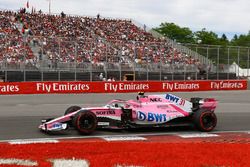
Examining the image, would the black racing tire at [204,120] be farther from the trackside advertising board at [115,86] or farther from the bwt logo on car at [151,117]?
the trackside advertising board at [115,86]

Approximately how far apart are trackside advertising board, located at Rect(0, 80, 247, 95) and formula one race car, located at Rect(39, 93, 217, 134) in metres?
14.8

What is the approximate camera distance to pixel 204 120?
12.0 metres

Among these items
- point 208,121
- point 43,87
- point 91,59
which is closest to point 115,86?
point 91,59

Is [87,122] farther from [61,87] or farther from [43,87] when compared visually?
[61,87]

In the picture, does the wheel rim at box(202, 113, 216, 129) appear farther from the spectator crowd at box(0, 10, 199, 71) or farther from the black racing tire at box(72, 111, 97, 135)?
the spectator crowd at box(0, 10, 199, 71)

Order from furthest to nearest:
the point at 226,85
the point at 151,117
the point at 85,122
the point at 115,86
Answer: the point at 226,85, the point at 115,86, the point at 151,117, the point at 85,122

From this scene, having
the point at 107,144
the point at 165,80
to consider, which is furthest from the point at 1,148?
the point at 165,80

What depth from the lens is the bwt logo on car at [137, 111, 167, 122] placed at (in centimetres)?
1139

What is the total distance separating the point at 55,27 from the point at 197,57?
52.5 ft

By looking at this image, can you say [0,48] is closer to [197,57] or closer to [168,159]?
[197,57]

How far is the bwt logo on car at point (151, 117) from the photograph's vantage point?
1139 cm

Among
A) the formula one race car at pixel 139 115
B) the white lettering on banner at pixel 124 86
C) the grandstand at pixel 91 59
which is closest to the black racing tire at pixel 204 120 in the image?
the formula one race car at pixel 139 115

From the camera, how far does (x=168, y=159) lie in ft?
24.0

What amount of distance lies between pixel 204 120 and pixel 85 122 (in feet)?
10.4
